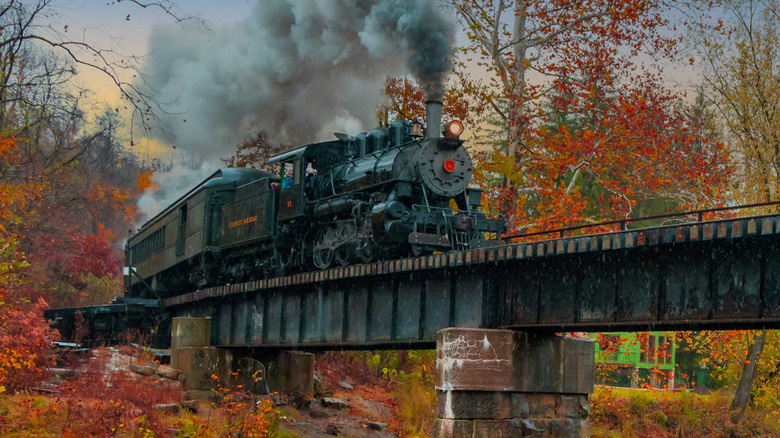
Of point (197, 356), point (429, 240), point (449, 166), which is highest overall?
point (449, 166)

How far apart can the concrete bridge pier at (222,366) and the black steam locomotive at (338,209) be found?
2.03 meters

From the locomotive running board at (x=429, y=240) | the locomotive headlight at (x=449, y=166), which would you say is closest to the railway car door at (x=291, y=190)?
the locomotive headlight at (x=449, y=166)

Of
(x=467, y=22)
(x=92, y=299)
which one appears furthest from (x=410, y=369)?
(x=92, y=299)

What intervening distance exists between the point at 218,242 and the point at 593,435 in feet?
41.1

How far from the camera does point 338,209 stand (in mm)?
17562

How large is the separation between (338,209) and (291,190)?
2348mm

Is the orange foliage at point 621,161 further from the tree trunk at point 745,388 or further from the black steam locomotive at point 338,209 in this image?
the black steam locomotive at point 338,209

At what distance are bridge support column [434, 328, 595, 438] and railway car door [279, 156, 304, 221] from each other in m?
7.15

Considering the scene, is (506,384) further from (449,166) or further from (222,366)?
(222,366)

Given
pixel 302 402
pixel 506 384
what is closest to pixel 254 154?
pixel 302 402

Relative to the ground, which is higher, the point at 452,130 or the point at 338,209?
the point at 452,130

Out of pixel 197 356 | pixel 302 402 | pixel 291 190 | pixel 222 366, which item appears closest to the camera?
pixel 291 190

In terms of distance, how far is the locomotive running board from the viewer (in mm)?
14969

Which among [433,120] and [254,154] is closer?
[433,120]
